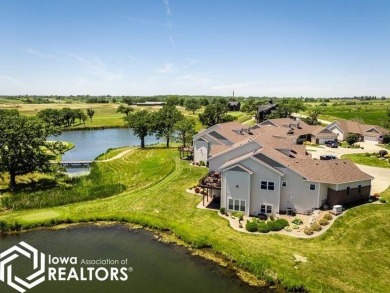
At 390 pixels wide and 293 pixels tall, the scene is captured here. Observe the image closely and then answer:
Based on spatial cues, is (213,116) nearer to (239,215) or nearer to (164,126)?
(164,126)

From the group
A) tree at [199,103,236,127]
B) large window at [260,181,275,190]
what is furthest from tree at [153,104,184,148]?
large window at [260,181,275,190]

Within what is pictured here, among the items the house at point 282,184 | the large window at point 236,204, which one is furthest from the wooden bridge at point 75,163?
the house at point 282,184

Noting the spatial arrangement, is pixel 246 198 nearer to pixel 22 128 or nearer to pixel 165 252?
pixel 165 252

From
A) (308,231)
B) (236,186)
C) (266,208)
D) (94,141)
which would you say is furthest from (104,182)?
(94,141)

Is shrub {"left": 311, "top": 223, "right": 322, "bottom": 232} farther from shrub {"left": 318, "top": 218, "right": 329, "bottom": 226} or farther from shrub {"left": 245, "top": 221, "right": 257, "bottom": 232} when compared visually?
shrub {"left": 245, "top": 221, "right": 257, "bottom": 232}

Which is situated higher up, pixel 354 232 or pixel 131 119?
pixel 131 119

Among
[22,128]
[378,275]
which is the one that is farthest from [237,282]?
[22,128]

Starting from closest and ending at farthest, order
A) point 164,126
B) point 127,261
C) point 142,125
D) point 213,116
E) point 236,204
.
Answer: point 127,261, point 236,204, point 142,125, point 164,126, point 213,116
